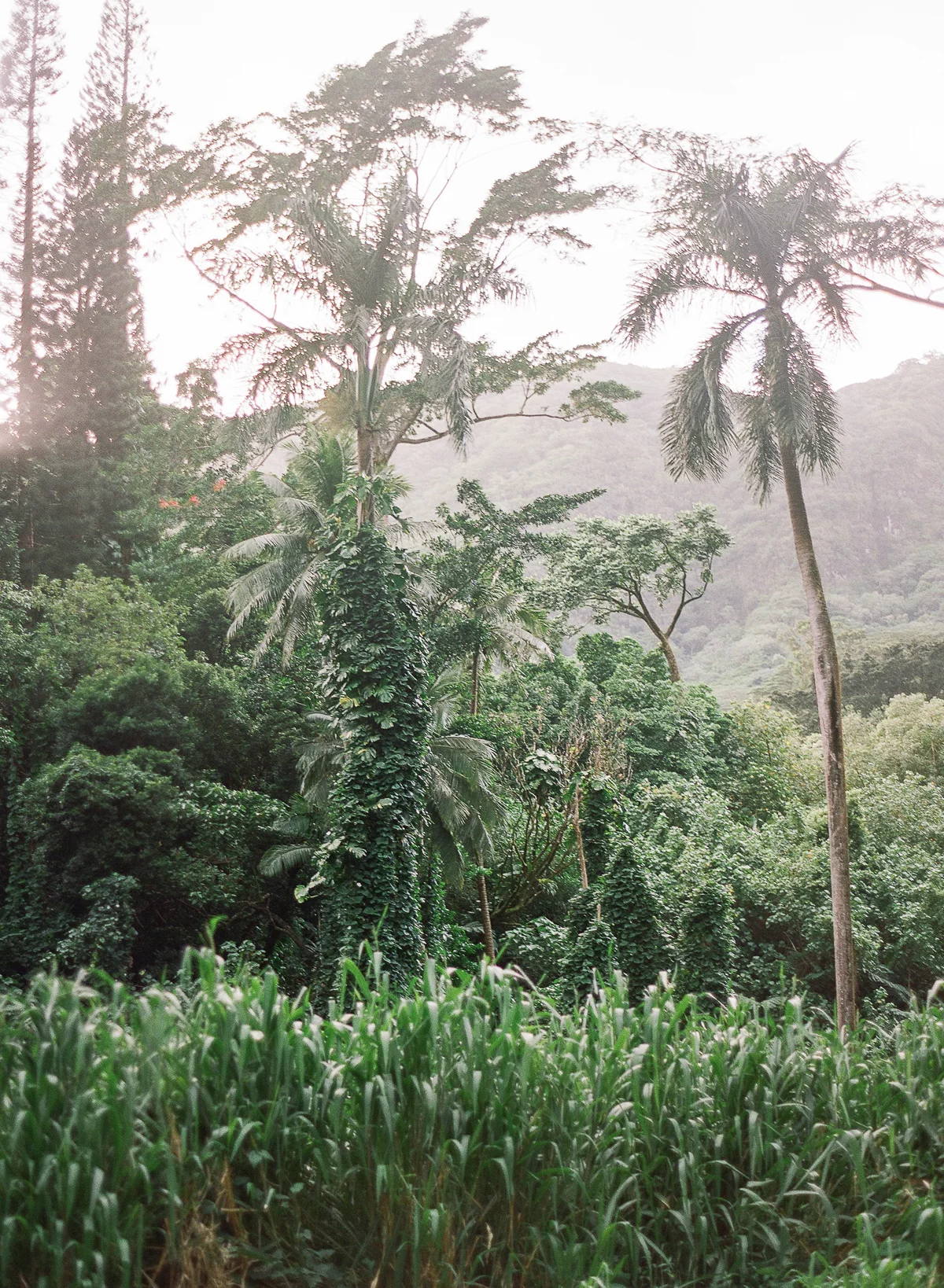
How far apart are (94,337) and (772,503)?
4928 centimetres

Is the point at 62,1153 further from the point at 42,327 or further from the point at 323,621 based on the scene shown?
the point at 42,327

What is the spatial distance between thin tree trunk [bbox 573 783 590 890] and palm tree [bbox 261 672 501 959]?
1.58 meters

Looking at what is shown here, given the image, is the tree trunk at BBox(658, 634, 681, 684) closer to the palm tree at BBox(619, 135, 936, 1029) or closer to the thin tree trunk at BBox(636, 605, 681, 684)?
the thin tree trunk at BBox(636, 605, 681, 684)

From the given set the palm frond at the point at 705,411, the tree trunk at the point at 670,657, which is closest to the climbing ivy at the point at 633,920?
the palm frond at the point at 705,411

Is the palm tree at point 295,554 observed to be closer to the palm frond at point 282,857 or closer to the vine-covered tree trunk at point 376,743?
the vine-covered tree trunk at point 376,743

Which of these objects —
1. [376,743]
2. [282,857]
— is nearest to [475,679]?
[282,857]

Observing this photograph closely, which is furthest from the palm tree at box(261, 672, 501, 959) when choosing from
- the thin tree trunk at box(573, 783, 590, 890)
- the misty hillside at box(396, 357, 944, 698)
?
the misty hillside at box(396, 357, 944, 698)

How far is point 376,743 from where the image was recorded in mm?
15586

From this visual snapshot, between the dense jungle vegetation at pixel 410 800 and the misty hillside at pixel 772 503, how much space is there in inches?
1257

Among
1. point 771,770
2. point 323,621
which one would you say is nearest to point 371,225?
point 323,621

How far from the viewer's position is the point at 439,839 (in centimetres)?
1836

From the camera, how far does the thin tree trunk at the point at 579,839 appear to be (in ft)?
60.7

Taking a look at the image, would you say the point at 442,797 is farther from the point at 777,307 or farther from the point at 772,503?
the point at 772,503

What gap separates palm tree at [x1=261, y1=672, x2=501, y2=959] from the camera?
1752cm
